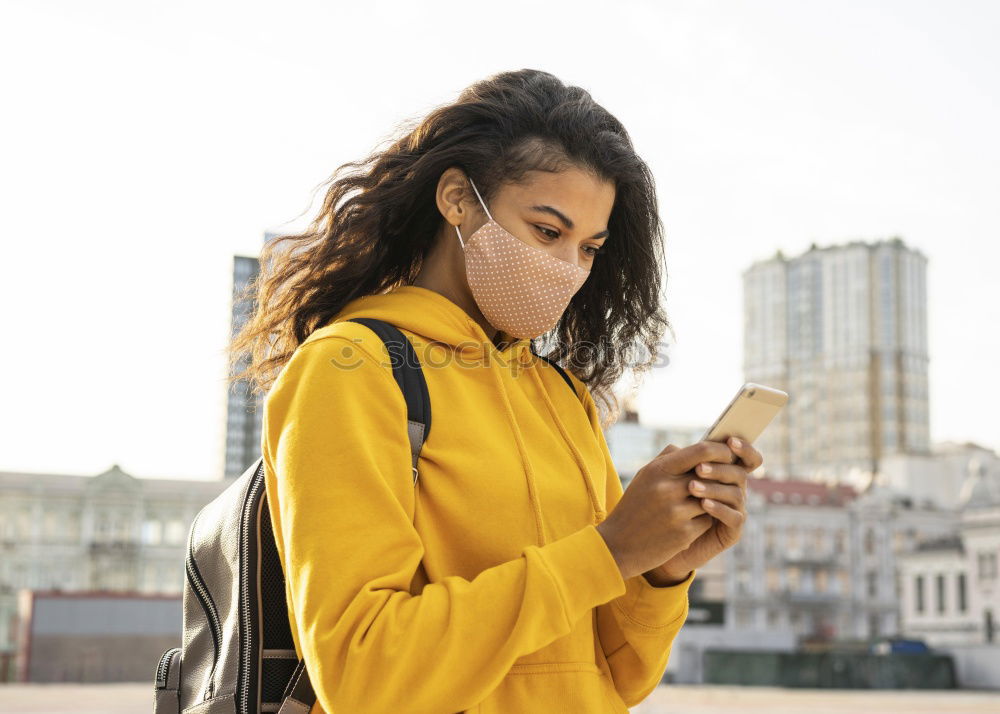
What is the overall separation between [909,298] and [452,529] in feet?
253

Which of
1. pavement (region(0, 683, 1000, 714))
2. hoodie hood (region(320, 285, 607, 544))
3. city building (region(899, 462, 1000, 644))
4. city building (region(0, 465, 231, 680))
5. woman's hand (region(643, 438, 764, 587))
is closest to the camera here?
woman's hand (region(643, 438, 764, 587))

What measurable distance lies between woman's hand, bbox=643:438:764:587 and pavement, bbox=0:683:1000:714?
21086mm

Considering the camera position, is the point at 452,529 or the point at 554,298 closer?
the point at 452,529

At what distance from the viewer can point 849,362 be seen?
251ft

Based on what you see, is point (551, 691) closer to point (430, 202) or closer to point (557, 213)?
Answer: point (557, 213)

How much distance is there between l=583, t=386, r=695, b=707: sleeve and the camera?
167cm

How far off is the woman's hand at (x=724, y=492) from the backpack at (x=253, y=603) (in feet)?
1.14

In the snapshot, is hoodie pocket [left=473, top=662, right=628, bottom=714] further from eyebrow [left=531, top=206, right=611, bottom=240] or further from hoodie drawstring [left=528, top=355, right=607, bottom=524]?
eyebrow [left=531, top=206, right=611, bottom=240]

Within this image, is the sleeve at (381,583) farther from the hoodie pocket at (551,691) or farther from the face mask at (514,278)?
the face mask at (514,278)

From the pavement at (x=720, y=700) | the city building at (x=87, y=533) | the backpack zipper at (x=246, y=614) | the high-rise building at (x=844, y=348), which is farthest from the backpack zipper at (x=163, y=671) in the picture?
the high-rise building at (x=844, y=348)

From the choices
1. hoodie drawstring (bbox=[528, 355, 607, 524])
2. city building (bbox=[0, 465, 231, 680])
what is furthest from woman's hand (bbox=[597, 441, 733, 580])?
city building (bbox=[0, 465, 231, 680])

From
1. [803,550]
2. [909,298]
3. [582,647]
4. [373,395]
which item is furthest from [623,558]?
[909,298]

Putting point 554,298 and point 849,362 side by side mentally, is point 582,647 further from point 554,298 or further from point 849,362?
point 849,362

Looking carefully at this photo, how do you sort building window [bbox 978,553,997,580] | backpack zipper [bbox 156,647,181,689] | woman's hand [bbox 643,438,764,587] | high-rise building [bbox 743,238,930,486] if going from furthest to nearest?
1. high-rise building [bbox 743,238,930,486]
2. building window [bbox 978,553,997,580]
3. backpack zipper [bbox 156,647,181,689]
4. woman's hand [bbox 643,438,764,587]
